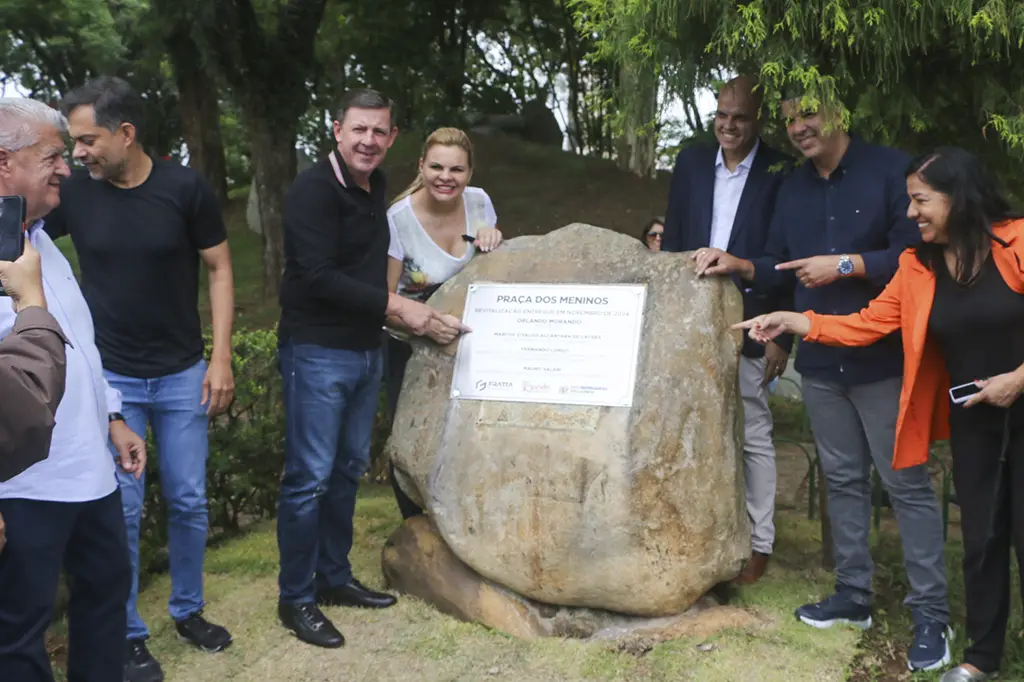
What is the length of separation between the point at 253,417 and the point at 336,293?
199 centimetres

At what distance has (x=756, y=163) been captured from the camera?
4484 millimetres

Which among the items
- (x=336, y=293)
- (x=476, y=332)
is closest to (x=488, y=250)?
(x=476, y=332)

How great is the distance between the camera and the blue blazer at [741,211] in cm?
446

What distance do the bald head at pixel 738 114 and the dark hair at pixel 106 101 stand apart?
8.03 ft

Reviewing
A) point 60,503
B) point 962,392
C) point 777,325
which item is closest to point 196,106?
point 777,325

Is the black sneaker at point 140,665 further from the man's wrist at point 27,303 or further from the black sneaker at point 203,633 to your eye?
the man's wrist at point 27,303

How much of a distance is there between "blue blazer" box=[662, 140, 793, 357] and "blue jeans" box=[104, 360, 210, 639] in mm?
2284

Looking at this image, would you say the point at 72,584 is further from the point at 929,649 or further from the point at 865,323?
the point at 929,649

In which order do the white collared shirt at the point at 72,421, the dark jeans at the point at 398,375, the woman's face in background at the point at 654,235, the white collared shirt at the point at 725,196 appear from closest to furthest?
the white collared shirt at the point at 72,421, the white collared shirt at the point at 725,196, the dark jeans at the point at 398,375, the woman's face in background at the point at 654,235

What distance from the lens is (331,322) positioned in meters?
4.12

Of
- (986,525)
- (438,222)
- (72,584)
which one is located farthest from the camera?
(438,222)

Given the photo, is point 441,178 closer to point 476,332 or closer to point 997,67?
point 476,332

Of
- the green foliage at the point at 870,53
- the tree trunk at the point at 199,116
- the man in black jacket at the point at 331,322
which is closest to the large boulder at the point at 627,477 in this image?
the man in black jacket at the point at 331,322

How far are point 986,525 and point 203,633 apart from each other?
10.4 feet
